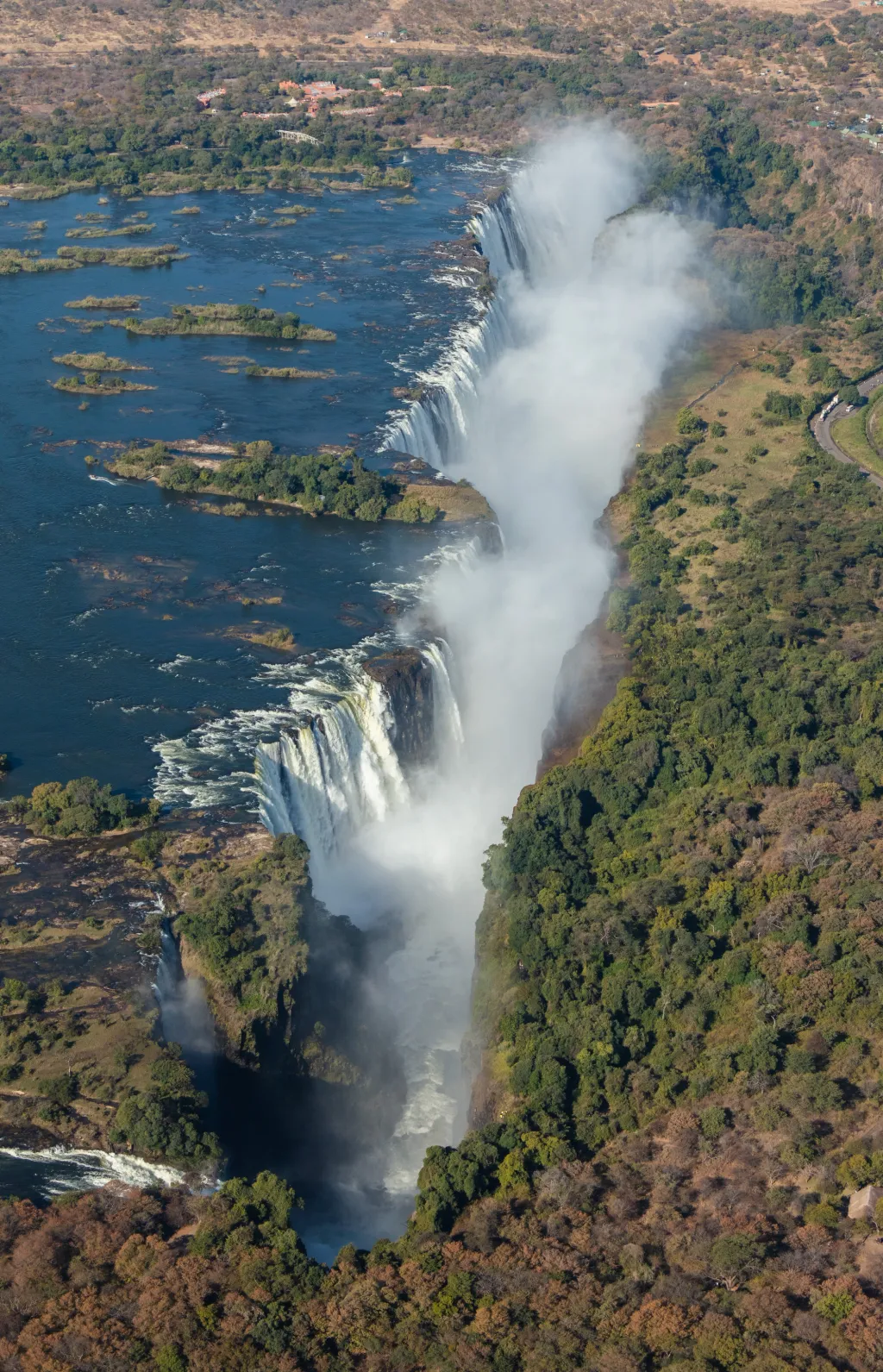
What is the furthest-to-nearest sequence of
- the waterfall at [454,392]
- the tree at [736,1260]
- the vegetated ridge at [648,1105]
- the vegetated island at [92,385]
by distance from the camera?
the vegetated island at [92,385] < the waterfall at [454,392] < the tree at [736,1260] < the vegetated ridge at [648,1105]

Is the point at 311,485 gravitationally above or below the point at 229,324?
below

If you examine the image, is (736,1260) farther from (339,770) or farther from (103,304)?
(103,304)

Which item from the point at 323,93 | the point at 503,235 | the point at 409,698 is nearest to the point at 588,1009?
the point at 409,698

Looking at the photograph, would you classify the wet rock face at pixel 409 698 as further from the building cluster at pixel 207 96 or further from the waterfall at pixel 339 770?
the building cluster at pixel 207 96

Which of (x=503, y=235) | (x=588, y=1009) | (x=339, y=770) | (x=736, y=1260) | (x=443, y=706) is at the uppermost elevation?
(x=503, y=235)

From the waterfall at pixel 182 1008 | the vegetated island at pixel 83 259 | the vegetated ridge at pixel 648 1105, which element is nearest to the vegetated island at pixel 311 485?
the vegetated ridge at pixel 648 1105

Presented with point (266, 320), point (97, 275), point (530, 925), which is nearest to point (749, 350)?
point (266, 320)

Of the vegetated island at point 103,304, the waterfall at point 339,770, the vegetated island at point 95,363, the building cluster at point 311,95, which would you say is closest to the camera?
the waterfall at point 339,770
